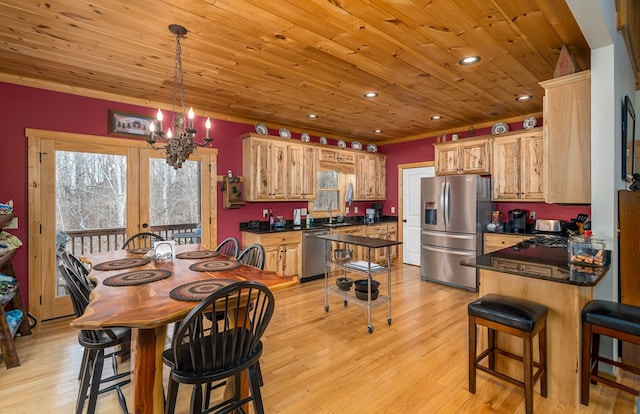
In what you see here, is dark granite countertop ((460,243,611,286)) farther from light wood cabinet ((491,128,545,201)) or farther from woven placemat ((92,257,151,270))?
woven placemat ((92,257,151,270))

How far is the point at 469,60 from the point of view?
9.41ft

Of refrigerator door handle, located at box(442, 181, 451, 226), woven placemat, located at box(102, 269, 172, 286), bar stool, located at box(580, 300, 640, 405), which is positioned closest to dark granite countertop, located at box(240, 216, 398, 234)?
refrigerator door handle, located at box(442, 181, 451, 226)

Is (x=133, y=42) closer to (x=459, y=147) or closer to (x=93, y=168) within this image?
(x=93, y=168)

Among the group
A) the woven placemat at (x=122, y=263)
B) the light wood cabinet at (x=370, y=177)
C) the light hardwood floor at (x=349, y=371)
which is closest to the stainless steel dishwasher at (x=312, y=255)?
the light hardwood floor at (x=349, y=371)

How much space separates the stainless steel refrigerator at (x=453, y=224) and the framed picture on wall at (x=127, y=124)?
14.0 feet

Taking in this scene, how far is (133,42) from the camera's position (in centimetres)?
254

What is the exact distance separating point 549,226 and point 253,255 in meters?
4.15

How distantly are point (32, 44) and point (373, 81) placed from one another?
10.2ft

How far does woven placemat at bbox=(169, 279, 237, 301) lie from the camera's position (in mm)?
1726

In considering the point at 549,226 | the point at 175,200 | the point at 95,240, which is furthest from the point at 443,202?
the point at 95,240

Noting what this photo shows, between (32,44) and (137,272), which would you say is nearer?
(137,272)

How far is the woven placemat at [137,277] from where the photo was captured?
2003 mm

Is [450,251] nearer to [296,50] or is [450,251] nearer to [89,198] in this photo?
[296,50]

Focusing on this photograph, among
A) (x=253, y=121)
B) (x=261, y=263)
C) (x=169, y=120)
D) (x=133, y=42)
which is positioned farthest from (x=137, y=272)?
(x=253, y=121)
